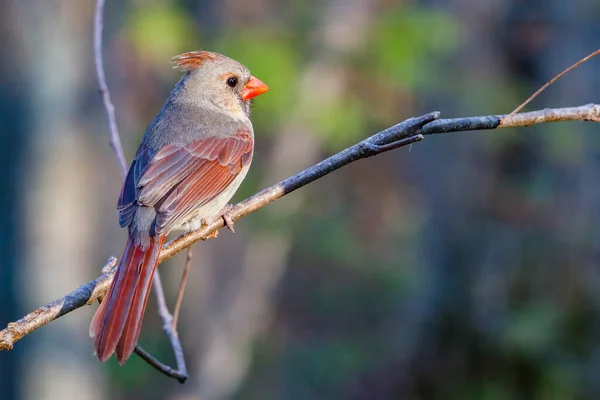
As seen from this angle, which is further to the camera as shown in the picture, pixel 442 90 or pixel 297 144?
pixel 442 90

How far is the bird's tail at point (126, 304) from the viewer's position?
254cm

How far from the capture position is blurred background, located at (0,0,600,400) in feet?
22.0

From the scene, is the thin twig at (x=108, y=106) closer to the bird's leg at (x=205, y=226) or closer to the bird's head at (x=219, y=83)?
the bird's leg at (x=205, y=226)

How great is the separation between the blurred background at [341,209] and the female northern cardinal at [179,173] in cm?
216

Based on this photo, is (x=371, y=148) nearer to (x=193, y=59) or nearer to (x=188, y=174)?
(x=188, y=174)

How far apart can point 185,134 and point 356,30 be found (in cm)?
323

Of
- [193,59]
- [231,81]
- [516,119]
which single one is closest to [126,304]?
[516,119]

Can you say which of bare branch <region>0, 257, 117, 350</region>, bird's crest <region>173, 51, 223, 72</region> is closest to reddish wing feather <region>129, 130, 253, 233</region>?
bird's crest <region>173, 51, 223, 72</region>

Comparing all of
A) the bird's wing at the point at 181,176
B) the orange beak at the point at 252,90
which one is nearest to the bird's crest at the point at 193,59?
the orange beak at the point at 252,90

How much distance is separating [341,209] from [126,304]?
837 centimetres

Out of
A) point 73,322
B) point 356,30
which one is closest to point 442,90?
point 356,30

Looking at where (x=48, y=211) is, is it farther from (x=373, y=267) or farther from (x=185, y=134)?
(x=373, y=267)

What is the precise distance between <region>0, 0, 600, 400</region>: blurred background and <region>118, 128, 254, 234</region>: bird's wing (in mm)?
2554

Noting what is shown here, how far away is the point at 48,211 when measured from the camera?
6.69m
